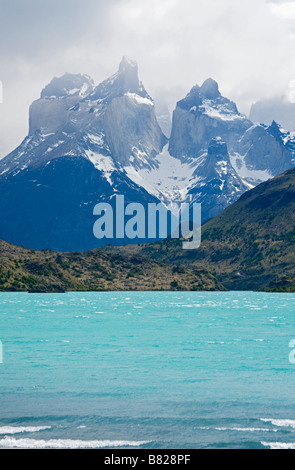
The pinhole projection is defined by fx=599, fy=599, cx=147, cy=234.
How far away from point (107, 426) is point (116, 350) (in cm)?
3777

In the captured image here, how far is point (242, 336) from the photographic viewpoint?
90.0 m

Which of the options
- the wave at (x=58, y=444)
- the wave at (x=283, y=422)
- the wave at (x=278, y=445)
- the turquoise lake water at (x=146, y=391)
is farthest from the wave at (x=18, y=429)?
the wave at (x=283, y=422)

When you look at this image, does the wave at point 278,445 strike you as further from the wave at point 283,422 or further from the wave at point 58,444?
the wave at point 58,444

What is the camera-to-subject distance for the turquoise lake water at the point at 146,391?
32094 mm

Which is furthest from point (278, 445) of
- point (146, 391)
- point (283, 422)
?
point (146, 391)

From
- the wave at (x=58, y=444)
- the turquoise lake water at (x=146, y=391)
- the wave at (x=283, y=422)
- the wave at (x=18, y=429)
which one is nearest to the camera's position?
the wave at (x=58, y=444)

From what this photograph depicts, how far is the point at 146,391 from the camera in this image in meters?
44.7

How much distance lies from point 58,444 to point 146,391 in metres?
14.8

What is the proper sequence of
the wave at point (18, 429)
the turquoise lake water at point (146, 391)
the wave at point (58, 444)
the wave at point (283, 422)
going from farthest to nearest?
1. the wave at point (283, 422)
2. the wave at point (18, 429)
3. the turquoise lake water at point (146, 391)
4. the wave at point (58, 444)

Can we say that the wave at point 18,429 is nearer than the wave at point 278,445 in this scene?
No

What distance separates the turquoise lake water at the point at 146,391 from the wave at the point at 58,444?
0.17 feet
